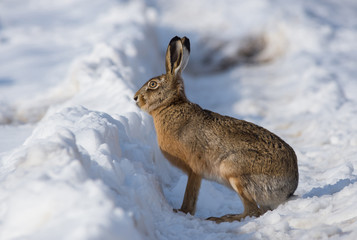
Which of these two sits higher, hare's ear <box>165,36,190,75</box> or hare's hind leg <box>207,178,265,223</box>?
hare's ear <box>165,36,190,75</box>

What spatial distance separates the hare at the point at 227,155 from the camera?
4.10m

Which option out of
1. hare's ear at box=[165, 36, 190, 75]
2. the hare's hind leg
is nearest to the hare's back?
the hare's hind leg

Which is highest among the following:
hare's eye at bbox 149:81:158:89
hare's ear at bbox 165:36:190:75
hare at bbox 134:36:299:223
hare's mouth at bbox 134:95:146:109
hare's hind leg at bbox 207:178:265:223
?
hare's ear at bbox 165:36:190:75

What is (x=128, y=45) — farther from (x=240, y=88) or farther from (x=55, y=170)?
(x=55, y=170)

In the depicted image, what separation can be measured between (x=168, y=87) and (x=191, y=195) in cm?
117

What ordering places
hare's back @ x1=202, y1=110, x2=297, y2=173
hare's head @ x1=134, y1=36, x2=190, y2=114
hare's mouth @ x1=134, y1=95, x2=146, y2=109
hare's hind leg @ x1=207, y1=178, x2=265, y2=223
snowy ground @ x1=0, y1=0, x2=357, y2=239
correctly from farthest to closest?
hare's mouth @ x1=134, y1=95, x2=146, y2=109 < hare's head @ x1=134, y1=36, x2=190, y2=114 < hare's back @ x1=202, y1=110, x2=297, y2=173 < hare's hind leg @ x1=207, y1=178, x2=265, y2=223 < snowy ground @ x1=0, y1=0, x2=357, y2=239

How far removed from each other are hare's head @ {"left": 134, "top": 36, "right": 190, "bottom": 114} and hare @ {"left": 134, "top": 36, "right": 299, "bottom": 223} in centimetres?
2

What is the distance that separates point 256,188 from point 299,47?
825 centimetres

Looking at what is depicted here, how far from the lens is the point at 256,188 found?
4.08 metres

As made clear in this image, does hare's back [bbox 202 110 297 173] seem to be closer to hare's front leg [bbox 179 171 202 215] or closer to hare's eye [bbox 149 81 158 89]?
hare's front leg [bbox 179 171 202 215]

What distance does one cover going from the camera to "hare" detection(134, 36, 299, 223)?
4.10 m

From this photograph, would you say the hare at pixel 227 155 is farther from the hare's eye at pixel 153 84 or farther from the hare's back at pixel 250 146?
the hare's eye at pixel 153 84

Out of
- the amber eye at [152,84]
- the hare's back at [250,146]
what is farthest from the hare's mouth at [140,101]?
the hare's back at [250,146]

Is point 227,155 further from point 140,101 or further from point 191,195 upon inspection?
point 140,101
